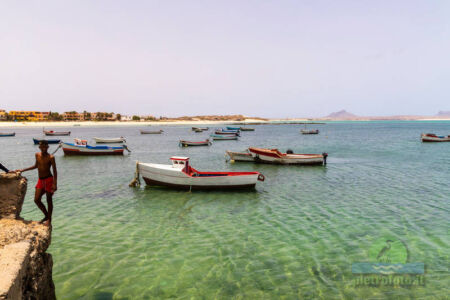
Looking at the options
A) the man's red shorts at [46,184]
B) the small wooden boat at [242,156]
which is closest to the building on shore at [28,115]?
the small wooden boat at [242,156]

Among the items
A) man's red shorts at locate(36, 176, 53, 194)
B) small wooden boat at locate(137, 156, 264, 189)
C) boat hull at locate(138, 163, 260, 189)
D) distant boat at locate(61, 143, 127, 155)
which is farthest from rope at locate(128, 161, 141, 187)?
distant boat at locate(61, 143, 127, 155)

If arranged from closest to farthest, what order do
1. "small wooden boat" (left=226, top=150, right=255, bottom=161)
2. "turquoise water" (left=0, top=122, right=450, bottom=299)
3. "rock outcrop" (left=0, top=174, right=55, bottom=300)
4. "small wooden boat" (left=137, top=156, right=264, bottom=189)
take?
"rock outcrop" (left=0, top=174, right=55, bottom=300)
"turquoise water" (left=0, top=122, right=450, bottom=299)
"small wooden boat" (left=137, top=156, right=264, bottom=189)
"small wooden boat" (left=226, top=150, right=255, bottom=161)

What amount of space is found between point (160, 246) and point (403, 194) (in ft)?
53.1

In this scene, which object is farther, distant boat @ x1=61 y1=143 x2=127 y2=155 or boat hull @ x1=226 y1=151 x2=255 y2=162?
distant boat @ x1=61 y1=143 x2=127 y2=155

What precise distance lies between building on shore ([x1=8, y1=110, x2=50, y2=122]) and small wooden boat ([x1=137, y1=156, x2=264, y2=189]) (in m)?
194

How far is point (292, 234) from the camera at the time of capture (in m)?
11.8

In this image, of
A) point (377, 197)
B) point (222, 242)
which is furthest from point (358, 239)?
point (377, 197)

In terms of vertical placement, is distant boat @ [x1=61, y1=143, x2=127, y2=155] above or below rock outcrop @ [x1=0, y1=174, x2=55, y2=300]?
below

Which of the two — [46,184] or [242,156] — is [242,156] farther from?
[46,184]

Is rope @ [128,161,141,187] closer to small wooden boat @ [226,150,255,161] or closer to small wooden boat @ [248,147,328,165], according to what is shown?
small wooden boat @ [226,150,255,161]

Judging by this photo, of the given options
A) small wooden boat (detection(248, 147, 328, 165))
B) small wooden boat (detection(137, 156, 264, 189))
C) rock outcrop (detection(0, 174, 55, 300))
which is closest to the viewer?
rock outcrop (detection(0, 174, 55, 300))

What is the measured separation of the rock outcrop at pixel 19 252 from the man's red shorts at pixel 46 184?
2.21ft

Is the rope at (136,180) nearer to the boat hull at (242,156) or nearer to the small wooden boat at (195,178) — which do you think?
the small wooden boat at (195,178)

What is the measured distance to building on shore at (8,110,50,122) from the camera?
171625mm
